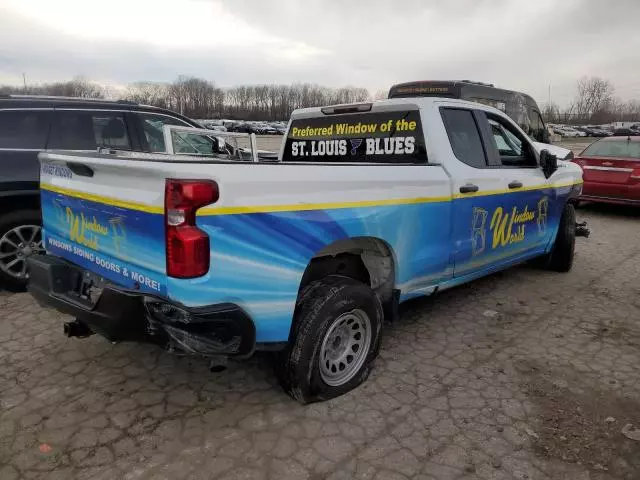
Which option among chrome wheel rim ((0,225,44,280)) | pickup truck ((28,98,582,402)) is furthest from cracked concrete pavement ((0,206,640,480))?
chrome wheel rim ((0,225,44,280))

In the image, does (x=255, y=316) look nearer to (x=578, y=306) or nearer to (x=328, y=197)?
(x=328, y=197)

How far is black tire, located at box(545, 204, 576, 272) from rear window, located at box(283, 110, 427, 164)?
296 cm

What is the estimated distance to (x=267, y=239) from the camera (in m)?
2.62

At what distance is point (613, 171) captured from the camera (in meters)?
9.90

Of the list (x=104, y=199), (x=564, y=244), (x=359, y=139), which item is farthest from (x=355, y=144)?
(x=564, y=244)

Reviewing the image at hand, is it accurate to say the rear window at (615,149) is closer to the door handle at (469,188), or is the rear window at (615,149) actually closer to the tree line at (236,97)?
the door handle at (469,188)

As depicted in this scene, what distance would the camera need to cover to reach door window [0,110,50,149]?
4.92 metres

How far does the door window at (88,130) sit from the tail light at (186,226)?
140 inches

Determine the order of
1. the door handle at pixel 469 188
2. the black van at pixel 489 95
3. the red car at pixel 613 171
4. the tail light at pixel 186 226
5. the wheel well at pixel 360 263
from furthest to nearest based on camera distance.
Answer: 1. the black van at pixel 489 95
2. the red car at pixel 613 171
3. the door handle at pixel 469 188
4. the wheel well at pixel 360 263
5. the tail light at pixel 186 226

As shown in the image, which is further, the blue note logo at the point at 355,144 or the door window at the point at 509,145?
the door window at the point at 509,145

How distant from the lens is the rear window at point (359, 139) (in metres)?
4.00

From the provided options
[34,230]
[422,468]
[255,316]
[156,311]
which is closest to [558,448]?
[422,468]

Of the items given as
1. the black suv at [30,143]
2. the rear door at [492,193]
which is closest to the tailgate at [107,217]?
the black suv at [30,143]

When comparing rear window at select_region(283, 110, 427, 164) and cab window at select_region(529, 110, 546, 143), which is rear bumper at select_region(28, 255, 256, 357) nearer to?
rear window at select_region(283, 110, 427, 164)
